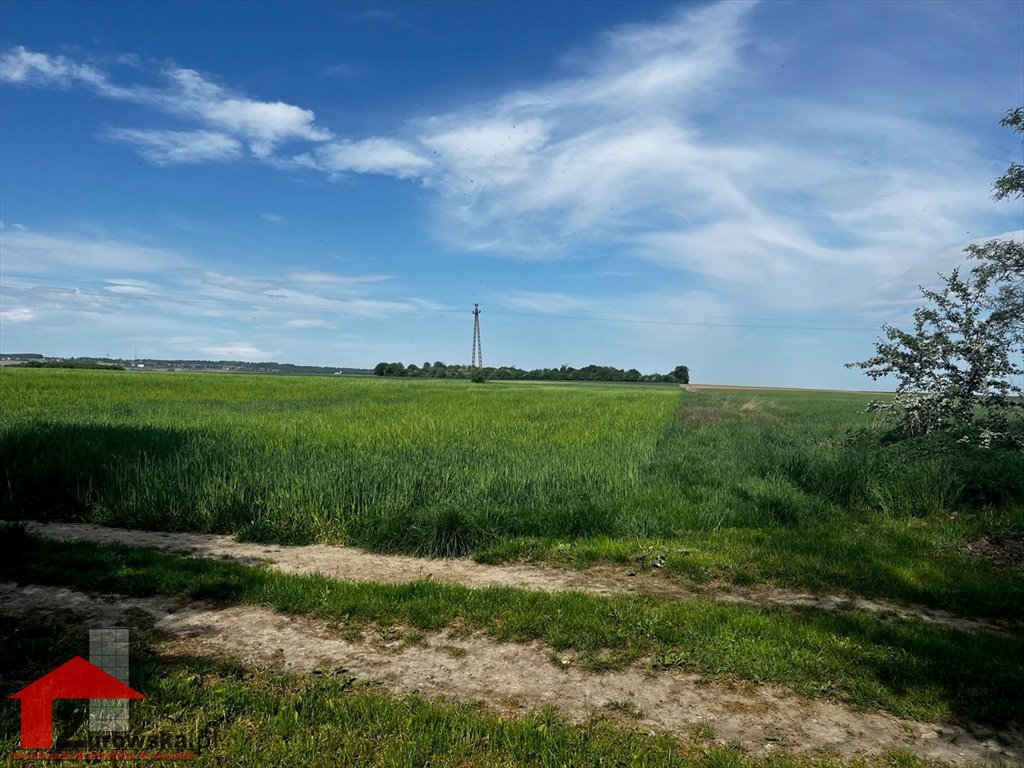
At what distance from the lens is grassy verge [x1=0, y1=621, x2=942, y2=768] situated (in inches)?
140

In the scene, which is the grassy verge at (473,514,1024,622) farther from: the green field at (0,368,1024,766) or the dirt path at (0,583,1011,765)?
the dirt path at (0,583,1011,765)

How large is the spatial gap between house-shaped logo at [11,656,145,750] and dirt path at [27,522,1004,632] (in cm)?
285

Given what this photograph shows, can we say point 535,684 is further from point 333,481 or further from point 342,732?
point 333,481

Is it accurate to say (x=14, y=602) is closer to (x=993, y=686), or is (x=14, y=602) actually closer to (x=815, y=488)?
(x=993, y=686)

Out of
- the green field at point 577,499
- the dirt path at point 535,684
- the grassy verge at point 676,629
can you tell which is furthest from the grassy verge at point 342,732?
the green field at point 577,499

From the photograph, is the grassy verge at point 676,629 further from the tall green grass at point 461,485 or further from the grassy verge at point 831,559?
the tall green grass at point 461,485

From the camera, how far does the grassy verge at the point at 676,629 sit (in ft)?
15.0

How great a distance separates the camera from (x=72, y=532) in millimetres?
9031

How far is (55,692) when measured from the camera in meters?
4.06

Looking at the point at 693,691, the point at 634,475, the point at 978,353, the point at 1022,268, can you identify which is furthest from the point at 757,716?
the point at 1022,268

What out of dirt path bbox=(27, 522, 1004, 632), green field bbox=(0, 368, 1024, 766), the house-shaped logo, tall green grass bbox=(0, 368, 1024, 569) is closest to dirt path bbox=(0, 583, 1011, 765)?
green field bbox=(0, 368, 1024, 766)

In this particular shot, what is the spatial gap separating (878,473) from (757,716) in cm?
961

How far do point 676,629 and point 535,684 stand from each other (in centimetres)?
159

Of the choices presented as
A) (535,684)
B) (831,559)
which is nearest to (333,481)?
(535,684)
